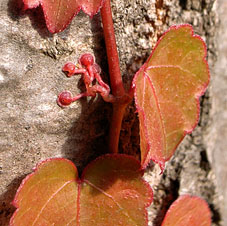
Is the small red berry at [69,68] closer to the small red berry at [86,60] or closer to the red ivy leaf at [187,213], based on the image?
the small red berry at [86,60]

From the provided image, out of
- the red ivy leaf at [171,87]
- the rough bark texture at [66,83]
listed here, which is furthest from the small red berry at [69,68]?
the red ivy leaf at [171,87]

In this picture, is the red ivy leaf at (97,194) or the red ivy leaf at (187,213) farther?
the red ivy leaf at (187,213)

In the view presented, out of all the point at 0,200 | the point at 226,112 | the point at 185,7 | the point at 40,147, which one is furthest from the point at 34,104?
the point at 226,112

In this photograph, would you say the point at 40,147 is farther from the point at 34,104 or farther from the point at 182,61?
the point at 182,61

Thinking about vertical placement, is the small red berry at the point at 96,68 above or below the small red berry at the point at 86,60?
below

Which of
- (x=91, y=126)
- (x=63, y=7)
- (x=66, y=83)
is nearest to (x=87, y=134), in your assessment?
(x=91, y=126)

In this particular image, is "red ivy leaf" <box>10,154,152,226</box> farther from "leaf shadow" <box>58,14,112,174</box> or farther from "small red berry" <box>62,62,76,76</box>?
"small red berry" <box>62,62,76,76</box>

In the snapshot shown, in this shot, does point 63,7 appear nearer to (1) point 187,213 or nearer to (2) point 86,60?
(2) point 86,60

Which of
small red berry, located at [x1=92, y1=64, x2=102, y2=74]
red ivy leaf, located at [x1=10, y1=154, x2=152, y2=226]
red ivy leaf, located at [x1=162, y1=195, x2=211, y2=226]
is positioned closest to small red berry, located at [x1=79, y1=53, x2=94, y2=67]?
small red berry, located at [x1=92, y1=64, x2=102, y2=74]
